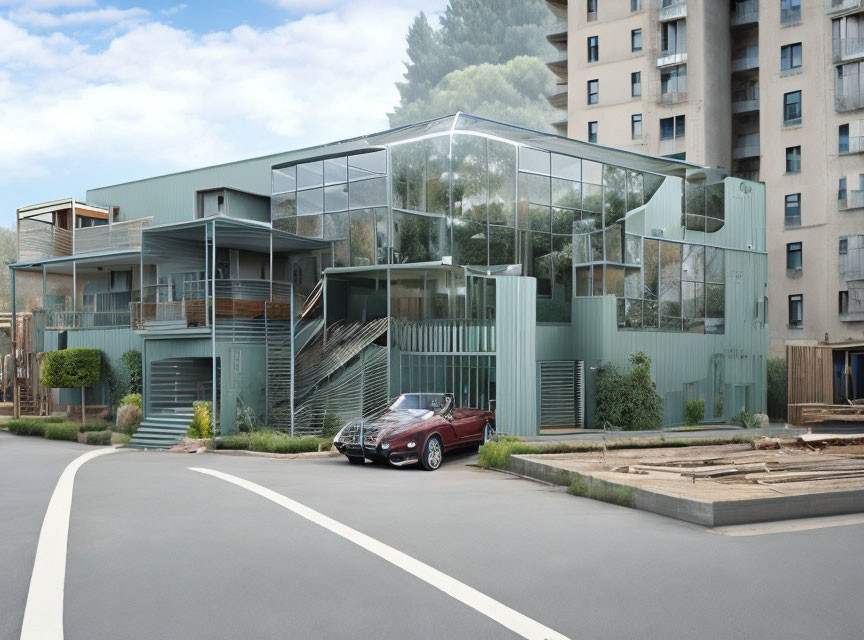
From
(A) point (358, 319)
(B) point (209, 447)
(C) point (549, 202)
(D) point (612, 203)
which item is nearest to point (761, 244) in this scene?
(D) point (612, 203)

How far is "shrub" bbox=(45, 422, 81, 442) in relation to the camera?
27.0 metres

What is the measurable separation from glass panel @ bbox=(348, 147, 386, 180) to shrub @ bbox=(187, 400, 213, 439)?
29.3 feet

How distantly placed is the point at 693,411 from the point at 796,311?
20.3 meters

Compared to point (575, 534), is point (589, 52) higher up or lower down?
higher up

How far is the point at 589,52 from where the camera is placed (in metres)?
49.7

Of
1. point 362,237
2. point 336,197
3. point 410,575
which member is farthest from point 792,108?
point 410,575

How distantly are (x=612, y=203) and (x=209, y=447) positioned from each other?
15593 millimetres

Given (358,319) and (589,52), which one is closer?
(358,319)

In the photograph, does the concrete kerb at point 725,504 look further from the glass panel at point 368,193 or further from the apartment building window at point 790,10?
the apartment building window at point 790,10

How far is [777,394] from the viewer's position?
34438 mm

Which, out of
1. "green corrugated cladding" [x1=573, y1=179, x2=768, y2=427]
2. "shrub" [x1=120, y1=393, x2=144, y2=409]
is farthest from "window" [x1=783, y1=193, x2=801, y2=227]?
"shrub" [x1=120, y1=393, x2=144, y2=409]

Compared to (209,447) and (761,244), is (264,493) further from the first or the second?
(761,244)

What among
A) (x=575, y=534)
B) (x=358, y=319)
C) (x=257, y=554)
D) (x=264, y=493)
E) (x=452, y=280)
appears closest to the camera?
(x=257, y=554)

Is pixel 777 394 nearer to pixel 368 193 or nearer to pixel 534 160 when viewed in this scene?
pixel 534 160
